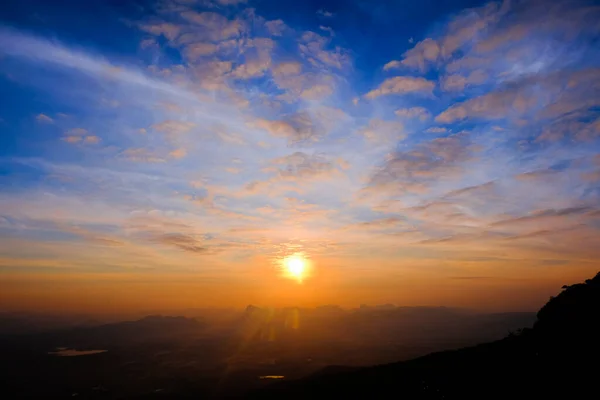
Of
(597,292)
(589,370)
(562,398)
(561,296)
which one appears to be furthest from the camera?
(561,296)

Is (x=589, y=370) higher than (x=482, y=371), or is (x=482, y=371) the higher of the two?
(x=589, y=370)

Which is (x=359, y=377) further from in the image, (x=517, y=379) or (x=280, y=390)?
(x=517, y=379)

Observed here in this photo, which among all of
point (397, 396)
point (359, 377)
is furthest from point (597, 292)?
point (359, 377)

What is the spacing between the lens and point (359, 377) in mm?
111688

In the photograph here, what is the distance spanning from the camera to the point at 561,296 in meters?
55.5

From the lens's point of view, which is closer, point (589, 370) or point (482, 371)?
point (589, 370)

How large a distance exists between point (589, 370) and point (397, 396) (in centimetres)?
4065

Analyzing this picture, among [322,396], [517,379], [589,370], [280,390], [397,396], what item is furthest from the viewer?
[280,390]

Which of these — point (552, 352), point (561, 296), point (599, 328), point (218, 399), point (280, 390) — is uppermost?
point (561, 296)

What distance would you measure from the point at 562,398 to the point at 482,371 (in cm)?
2369

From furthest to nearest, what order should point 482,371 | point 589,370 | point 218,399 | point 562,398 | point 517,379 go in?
point 218,399, point 482,371, point 517,379, point 589,370, point 562,398

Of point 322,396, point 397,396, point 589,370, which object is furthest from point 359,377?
point 589,370

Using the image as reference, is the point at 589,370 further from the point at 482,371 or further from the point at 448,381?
the point at 448,381

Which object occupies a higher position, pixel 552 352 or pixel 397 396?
pixel 552 352
